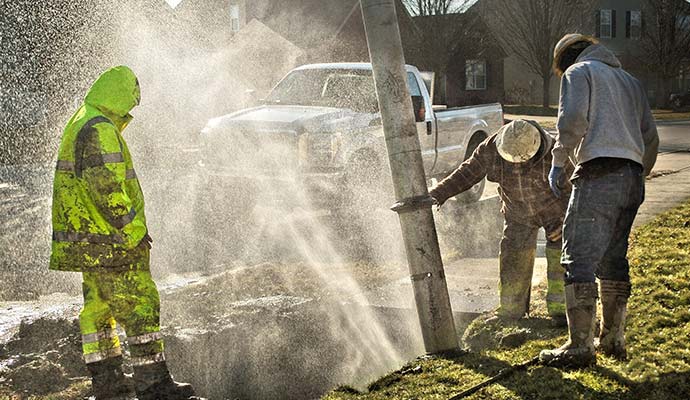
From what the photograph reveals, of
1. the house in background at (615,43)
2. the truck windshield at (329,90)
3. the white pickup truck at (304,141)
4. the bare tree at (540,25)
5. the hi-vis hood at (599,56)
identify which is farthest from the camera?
the house in background at (615,43)

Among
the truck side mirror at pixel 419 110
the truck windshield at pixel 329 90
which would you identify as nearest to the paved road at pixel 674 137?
the truck side mirror at pixel 419 110

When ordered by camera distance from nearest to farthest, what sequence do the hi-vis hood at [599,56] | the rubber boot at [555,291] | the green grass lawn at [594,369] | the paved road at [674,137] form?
the green grass lawn at [594,369], the hi-vis hood at [599,56], the rubber boot at [555,291], the paved road at [674,137]

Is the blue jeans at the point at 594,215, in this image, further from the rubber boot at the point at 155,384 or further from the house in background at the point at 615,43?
the house in background at the point at 615,43

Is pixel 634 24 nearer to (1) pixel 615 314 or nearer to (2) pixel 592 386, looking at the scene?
(1) pixel 615 314

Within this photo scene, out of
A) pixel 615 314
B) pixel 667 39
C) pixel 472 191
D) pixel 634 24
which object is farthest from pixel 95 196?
pixel 634 24

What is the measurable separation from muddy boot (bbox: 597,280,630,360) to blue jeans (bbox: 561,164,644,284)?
7.7 inches

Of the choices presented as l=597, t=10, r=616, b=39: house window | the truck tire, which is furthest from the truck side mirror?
l=597, t=10, r=616, b=39: house window

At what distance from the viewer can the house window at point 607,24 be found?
53875 mm

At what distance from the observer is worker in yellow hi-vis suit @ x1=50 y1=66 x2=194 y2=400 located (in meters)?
4.98

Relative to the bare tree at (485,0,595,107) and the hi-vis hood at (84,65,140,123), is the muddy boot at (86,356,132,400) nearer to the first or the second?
the hi-vis hood at (84,65,140,123)

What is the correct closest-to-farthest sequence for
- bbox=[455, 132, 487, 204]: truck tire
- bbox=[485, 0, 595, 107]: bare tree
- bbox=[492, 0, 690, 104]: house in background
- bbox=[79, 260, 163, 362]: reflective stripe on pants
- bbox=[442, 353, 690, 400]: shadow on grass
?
bbox=[442, 353, 690, 400]: shadow on grass, bbox=[79, 260, 163, 362]: reflective stripe on pants, bbox=[455, 132, 487, 204]: truck tire, bbox=[485, 0, 595, 107]: bare tree, bbox=[492, 0, 690, 104]: house in background

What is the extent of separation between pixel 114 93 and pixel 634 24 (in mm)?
54899

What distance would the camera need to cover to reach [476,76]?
49.1m

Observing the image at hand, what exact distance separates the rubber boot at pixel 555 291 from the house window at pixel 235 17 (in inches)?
1405
